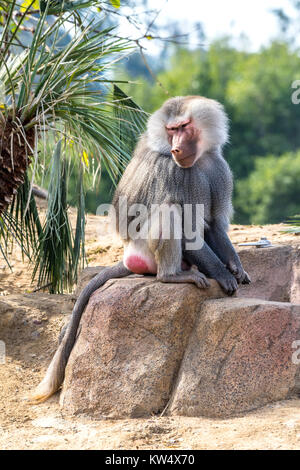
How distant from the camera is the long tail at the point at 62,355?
3.99 meters

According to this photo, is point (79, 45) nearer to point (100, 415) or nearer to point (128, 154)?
point (128, 154)

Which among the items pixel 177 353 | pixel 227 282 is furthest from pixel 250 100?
pixel 177 353

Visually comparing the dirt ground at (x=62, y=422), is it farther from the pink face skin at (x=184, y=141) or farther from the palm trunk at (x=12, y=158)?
the pink face skin at (x=184, y=141)

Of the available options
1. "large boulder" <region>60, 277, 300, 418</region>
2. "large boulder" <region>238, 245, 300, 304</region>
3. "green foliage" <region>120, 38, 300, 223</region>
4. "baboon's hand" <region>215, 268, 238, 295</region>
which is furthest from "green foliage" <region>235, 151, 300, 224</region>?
"large boulder" <region>60, 277, 300, 418</region>

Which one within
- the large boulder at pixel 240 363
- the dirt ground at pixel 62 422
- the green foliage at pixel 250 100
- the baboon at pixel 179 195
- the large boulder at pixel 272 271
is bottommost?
the dirt ground at pixel 62 422

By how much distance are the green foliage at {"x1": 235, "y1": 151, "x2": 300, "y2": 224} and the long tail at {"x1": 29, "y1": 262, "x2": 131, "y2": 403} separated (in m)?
15.1

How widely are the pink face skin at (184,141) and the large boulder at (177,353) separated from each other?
2.56ft

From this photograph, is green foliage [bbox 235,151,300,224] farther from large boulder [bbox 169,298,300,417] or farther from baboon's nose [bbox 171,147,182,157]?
large boulder [bbox 169,298,300,417]

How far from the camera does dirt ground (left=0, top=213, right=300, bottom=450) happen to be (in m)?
3.12

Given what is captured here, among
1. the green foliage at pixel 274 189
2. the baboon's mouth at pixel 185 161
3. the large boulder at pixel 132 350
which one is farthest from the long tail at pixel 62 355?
the green foliage at pixel 274 189

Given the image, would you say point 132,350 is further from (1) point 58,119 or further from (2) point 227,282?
(1) point 58,119

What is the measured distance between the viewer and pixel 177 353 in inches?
147

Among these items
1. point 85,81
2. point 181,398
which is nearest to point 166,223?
point 181,398

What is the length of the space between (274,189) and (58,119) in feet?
48.5
